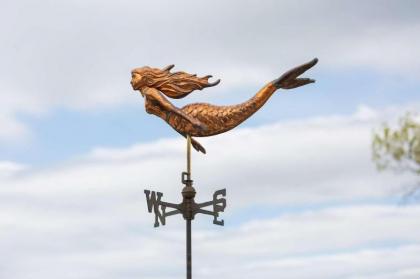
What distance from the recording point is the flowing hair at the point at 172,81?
860 cm

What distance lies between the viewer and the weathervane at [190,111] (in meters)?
8.22

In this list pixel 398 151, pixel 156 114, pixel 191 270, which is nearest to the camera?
pixel 398 151

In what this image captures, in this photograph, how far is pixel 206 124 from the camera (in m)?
8.33

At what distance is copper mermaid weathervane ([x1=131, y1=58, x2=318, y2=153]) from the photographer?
8305mm

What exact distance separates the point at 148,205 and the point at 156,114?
2.85 ft

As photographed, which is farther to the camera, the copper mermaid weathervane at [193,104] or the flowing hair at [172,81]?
the flowing hair at [172,81]

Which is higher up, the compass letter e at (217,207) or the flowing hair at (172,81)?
the flowing hair at (172,81)

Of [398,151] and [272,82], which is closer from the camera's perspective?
[398,151]

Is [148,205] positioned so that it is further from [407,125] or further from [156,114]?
[407,125]

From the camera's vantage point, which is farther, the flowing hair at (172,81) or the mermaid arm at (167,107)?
the flowing hair at (172,81)

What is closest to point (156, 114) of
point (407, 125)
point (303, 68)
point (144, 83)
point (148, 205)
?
point (144, 83)

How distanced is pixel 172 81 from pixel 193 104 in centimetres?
34

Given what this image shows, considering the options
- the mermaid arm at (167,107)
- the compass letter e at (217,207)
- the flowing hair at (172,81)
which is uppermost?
the flowing hair at (172,81)

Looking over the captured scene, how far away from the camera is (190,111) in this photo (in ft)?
27.6
